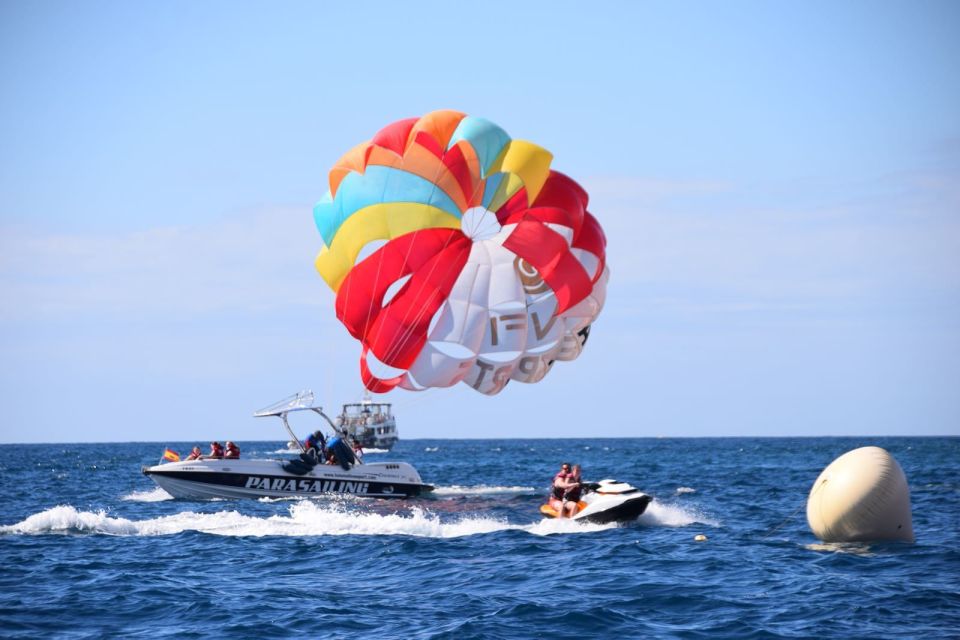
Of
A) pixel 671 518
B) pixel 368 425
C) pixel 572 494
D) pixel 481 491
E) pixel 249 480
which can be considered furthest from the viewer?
pixel 368 425

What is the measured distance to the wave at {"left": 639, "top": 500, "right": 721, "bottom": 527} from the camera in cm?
2320

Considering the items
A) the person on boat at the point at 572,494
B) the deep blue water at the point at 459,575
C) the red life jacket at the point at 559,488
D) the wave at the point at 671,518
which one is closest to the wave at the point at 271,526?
the deep blue water at the point at 459,575

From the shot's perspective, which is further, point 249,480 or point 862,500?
point 249,480

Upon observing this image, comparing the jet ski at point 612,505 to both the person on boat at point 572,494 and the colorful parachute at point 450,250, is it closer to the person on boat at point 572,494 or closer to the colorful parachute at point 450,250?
the person on boat at point 572,494

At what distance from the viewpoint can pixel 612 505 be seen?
22.2m

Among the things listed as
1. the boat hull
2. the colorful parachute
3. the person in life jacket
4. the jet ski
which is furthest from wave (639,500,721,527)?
the boat hull

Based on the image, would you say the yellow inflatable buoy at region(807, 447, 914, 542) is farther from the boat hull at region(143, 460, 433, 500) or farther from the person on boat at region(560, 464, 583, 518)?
the boat hull at region(143, 460, 433, 500)

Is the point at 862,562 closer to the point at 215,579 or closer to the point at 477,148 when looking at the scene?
the point at 215,579

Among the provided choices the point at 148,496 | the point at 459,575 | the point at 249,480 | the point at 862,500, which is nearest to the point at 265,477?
the point at 249,480

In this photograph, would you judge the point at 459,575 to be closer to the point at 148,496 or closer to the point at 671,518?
the point at 671,518

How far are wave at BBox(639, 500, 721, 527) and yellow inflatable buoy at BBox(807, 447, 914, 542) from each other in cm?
549

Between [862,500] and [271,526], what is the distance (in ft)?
38.5

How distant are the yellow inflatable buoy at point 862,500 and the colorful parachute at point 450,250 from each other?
991cm

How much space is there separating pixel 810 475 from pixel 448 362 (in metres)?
24.5
